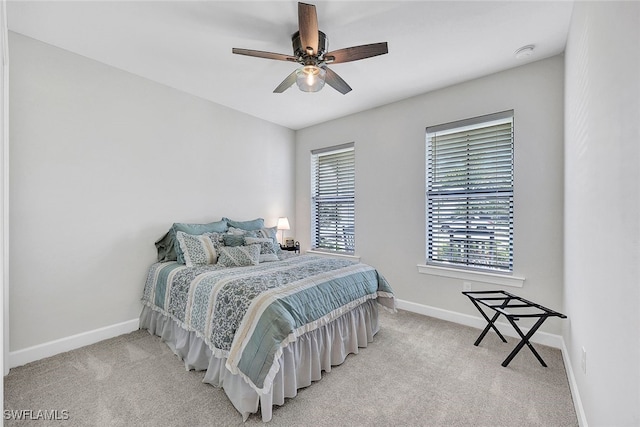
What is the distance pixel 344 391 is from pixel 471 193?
2.41 meters

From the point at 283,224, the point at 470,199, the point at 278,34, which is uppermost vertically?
the point at 278,34

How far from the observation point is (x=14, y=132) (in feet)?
7.63

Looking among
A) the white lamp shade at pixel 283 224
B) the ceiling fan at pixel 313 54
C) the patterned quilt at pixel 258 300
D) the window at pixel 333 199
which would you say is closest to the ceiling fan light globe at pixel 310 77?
the ceiling fan at pixel 313 54

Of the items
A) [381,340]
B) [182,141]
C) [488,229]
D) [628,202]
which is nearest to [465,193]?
[488,229]

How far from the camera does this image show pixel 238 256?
9.52 ft

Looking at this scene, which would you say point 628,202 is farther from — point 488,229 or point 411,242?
point 411,242

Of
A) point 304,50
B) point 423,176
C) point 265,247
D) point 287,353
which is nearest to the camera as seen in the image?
point 287,353

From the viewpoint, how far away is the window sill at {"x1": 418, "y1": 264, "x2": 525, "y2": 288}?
287 cm

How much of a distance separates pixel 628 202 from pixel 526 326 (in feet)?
7.66

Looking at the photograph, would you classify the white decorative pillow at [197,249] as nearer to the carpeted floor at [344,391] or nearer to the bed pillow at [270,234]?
the bed pillow at [270,234]

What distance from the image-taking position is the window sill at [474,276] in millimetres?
2872

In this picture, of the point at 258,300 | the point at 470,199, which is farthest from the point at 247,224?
the point at 470,199

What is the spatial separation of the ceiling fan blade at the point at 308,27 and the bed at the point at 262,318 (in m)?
1.77

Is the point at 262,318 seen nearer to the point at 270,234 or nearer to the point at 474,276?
the point at 270,234
